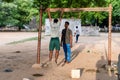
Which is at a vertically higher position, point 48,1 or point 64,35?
point 48,1

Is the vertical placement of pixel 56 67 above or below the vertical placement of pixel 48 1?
below

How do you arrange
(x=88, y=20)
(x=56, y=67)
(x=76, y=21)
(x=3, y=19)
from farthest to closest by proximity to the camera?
(x=88, y=20), (x=3, y=19), (x=76, y=21), (x=56, y=67)

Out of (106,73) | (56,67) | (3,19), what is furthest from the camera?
(3,19)

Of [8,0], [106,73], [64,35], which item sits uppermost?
[8,0]

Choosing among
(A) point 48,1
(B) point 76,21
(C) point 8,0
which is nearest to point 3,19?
(B) point 76,21

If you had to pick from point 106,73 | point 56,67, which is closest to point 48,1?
point 56,67

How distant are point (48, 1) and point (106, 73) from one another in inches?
441

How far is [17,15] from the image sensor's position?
64.1 meters

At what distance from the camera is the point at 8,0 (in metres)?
15.7

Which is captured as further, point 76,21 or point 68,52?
point 76,21

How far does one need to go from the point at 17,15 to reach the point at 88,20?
1545 centimetres

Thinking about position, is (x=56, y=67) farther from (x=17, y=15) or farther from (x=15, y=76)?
(x=17, y=15)

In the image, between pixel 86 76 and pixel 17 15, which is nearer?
pixel 86 76

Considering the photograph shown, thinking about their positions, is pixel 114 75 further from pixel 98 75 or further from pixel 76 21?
pixel 76 21
